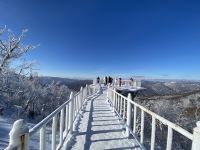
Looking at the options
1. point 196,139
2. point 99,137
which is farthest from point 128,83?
point 196,139

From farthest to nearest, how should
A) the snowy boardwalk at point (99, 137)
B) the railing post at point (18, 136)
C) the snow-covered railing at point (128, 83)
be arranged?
the snow-covered railing at point (128, 83), the snowy boardwalk at point (99, 137), the railing post at point (18, 136)

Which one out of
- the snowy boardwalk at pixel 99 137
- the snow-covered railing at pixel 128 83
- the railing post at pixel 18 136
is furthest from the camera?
the snow-covered railing at pixel 128 83

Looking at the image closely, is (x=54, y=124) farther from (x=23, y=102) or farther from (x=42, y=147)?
(x=23, y=102)

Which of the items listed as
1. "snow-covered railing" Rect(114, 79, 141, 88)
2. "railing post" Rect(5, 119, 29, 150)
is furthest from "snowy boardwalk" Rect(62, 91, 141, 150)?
"snow-covered railing" Rect(114, 79, 141, 88)

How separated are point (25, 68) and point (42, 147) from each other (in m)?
13.3

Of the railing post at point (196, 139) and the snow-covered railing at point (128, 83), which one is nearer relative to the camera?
Answer: the railing post at point (196, 139)

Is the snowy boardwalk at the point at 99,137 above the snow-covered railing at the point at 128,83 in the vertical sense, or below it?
below

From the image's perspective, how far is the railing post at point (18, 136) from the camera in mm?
2254

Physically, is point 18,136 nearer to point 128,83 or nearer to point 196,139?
point 196,139

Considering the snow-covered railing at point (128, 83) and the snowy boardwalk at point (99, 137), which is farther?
the snow-covered railing at point (128, 83)

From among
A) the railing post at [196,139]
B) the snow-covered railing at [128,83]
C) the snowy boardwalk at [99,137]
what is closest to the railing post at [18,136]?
the railing post at [196,139]

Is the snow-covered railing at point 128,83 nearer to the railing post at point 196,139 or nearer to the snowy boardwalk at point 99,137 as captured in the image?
the snowy boardwalk at point 99,137

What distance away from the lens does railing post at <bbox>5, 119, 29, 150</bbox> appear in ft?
7.39

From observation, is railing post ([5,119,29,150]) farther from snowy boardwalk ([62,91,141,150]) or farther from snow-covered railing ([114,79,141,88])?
snow-covered railing ([114,79,141,88])
